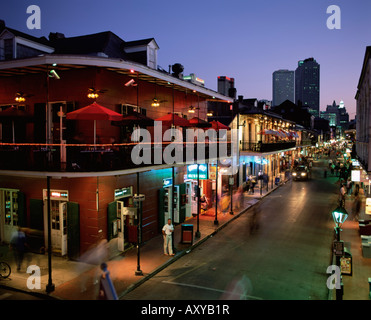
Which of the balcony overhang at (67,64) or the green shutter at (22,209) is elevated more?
the balcony overhang at (67,64)

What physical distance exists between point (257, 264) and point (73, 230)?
301 inches

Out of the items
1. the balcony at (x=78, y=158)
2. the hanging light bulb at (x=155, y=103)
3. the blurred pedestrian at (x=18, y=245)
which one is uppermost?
the hanging light bulb at (x=155, y=103)

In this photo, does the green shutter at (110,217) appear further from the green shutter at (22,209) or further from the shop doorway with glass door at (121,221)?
the green shutter at (22,209)

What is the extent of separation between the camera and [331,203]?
1002 inches

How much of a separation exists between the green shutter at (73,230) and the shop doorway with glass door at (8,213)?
10.8 ft

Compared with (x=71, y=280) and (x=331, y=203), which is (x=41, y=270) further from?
(x=331, y=203)

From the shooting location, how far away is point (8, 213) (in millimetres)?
14977

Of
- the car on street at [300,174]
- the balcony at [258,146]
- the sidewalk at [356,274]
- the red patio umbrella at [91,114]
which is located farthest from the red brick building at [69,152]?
the car on street at [300,174]

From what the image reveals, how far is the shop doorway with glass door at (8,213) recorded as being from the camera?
14.8 metres

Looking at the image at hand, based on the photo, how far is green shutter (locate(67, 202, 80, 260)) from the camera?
12.7 meters

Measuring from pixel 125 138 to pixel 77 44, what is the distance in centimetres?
771

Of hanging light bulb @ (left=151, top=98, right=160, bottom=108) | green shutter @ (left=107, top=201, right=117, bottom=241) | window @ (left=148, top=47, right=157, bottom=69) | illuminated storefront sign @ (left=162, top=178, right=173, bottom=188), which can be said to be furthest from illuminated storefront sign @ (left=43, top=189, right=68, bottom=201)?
window @ (left=148, top=47, right=157, bottom=69)

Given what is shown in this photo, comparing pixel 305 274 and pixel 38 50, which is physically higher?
pixel 38 50
